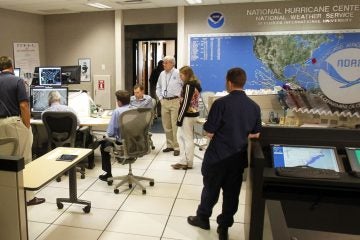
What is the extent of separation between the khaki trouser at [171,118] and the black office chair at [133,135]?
1.56 metres

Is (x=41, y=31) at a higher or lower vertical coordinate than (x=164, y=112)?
higher

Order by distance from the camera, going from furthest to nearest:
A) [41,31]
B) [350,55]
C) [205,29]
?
[41,31] → [205,29] → [350,55]

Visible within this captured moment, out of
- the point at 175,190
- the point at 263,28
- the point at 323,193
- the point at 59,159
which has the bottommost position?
the point at 175,190

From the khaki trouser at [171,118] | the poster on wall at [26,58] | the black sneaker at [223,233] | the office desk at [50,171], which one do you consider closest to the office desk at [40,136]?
the khaki trouser at [171,118]

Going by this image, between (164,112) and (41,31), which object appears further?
(41,31)

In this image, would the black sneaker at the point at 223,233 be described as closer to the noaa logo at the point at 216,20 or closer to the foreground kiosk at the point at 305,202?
the foreground kiosk at the point at 305,202

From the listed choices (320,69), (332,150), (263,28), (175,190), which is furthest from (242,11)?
(332,150)

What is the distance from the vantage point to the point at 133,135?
11.9 ft

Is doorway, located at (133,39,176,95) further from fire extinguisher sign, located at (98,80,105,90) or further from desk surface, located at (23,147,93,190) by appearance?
desk surface, located at (23,147,93,190)

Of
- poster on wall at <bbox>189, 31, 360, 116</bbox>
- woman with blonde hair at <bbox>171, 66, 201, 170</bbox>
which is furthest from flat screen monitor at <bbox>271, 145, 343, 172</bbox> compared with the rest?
poster on wall at <bbox>189, 31, 360, 116</bbox>

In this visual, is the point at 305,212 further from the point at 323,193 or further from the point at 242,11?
the point at 242,11

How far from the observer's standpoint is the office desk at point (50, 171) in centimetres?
235

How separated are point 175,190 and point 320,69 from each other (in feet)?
12.3

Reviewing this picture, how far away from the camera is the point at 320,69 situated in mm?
5918
